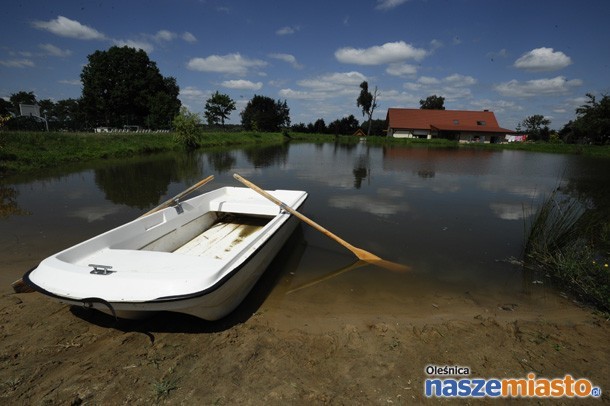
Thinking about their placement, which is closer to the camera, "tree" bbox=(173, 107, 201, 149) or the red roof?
"tree" bbox=(173, 107, 201, 149)

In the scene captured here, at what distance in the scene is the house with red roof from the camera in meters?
49.2

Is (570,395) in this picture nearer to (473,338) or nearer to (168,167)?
(473,338)

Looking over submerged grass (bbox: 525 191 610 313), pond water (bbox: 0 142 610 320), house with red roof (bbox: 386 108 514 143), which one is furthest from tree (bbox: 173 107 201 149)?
house with red roof (bbox: 386 108 514 143)

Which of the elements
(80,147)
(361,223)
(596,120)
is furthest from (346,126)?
(361,223)

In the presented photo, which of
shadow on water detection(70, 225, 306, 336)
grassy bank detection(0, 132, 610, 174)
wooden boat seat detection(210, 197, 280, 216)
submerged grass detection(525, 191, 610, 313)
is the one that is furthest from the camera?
grassy bank detection(0, 132, 610, 174)

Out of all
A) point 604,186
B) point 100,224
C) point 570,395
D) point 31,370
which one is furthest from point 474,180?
point 31,370

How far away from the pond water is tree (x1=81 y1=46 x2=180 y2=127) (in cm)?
3232

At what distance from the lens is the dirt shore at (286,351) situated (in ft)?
8.25

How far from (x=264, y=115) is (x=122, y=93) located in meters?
27.0

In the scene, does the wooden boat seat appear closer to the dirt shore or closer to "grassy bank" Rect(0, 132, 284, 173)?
the dirt shore

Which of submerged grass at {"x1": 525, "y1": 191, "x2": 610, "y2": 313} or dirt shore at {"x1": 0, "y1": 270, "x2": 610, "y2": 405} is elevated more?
submerged grass at {"x1": 525, "y1": 191, "x2": 610, "y2": 313}

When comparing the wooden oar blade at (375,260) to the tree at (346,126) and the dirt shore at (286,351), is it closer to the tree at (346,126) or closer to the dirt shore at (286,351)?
the dirt shore at (286,351)

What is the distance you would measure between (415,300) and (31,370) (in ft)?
13.7

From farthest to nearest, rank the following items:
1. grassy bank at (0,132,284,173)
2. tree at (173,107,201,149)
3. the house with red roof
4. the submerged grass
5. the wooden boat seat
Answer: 1. the house with red roof
2. tree at (173,107,201,149)
3. grassy bank at (0,132,284,173)
4. the wooden boat seat
5. the submerged grass
